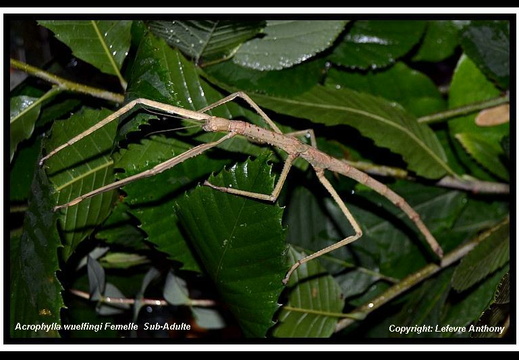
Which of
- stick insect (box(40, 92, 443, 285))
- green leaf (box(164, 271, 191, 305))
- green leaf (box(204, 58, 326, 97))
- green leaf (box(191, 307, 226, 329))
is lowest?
green leaf (box(191, 307, 226, 329))

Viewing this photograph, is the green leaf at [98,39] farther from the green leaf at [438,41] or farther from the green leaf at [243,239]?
the green leaf at [438,41]

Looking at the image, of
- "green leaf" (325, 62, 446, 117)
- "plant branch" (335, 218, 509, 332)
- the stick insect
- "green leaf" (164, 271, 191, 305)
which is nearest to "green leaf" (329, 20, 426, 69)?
"green leaf" (325, 62, 446, 117)

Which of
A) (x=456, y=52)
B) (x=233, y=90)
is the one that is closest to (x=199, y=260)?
(x=233, y=90)

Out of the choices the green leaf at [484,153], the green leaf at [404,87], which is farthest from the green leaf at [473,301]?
the green leaf at [404,87]

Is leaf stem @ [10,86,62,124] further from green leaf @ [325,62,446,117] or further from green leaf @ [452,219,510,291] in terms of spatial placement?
A: green leaf @ [452,219,510,291]

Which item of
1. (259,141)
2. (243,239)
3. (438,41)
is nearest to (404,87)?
(438,41)

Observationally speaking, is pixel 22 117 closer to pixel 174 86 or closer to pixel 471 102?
pixel 174 86
